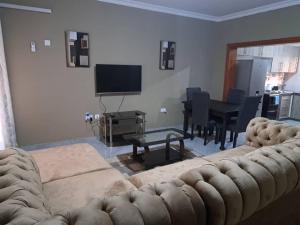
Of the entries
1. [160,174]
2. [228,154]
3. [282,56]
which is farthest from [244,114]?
[282,56]

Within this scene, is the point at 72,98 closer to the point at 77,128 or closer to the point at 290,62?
the point at 77,128

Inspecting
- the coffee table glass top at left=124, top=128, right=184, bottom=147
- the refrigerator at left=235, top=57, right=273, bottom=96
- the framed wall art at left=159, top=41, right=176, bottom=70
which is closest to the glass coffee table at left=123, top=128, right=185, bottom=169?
the coffee table glass top at left=124, top=128, right=184, bottom=147

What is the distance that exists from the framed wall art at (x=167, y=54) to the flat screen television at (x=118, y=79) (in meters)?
0.63

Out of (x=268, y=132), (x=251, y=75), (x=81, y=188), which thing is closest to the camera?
(x=81, y=188)

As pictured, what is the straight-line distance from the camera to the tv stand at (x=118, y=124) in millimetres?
4027

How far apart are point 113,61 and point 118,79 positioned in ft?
1.22

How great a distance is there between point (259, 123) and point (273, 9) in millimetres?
2990

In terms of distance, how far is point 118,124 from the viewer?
4.14 m

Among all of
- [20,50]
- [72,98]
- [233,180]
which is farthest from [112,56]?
[233,180]

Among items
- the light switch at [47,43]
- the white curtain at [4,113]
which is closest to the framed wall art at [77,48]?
the light switch at [47,43]

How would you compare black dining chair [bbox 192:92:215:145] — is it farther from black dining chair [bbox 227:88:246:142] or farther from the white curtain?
the white curtain

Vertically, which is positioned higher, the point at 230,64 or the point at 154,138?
the point at 230,64

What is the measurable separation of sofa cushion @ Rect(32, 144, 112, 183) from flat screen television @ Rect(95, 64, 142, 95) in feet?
6.47

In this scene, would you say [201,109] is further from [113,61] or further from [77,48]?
[77,48]
